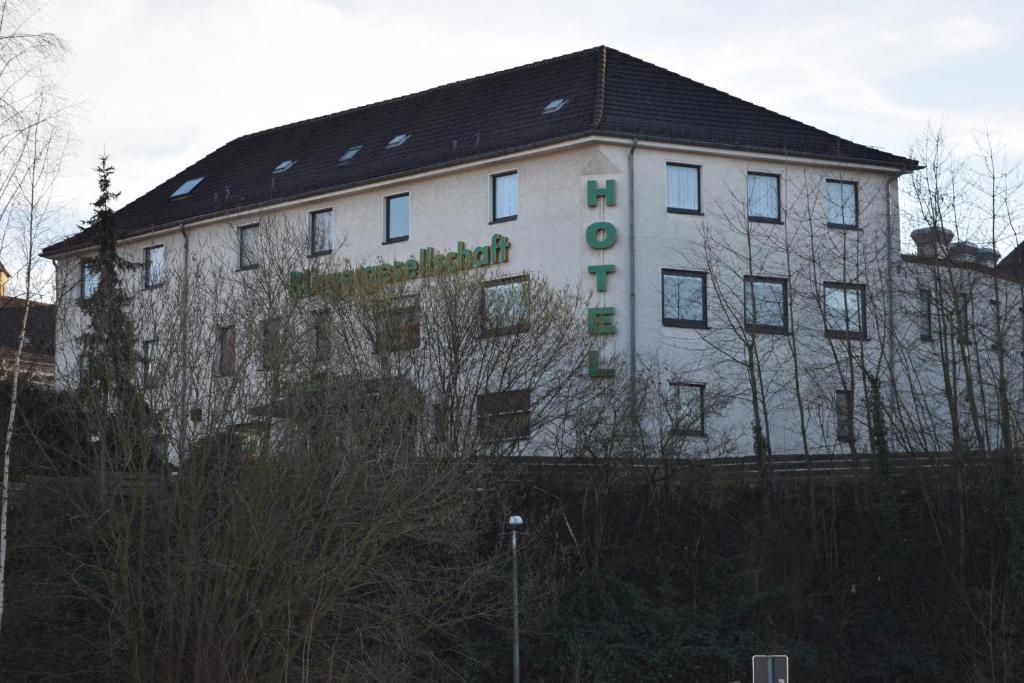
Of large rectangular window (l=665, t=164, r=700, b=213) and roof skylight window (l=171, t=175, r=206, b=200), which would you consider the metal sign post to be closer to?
large rectangular window (l=665, t=164, r=700, b=213)

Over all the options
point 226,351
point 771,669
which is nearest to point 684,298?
point 226,351

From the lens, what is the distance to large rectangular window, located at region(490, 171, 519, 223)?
3997 cm

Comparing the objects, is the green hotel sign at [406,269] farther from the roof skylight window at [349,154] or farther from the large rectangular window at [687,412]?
the large rectangular window at [687,412]

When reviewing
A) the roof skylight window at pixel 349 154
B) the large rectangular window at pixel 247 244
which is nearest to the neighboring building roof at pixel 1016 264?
the roof skylight window at pixel 349 154

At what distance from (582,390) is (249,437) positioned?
33.3ft

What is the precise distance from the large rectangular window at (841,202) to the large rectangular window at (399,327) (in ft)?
40.9

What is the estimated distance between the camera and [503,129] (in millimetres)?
41594

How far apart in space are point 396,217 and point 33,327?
19734 mm

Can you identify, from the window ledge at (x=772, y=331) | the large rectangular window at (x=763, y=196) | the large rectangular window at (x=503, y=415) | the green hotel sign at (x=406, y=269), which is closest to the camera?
the large rectangular window at (x=503, y=415)

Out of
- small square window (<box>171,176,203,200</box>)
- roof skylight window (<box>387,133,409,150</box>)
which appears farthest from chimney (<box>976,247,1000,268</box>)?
small square window (<box>171,176,203,200</box>)

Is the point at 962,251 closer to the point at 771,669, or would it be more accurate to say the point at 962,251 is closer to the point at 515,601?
the point at 515,601

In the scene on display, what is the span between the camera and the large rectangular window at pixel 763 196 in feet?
132

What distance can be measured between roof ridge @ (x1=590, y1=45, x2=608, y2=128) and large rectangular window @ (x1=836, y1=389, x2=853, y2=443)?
9046 mm

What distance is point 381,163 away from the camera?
43.6 metres
